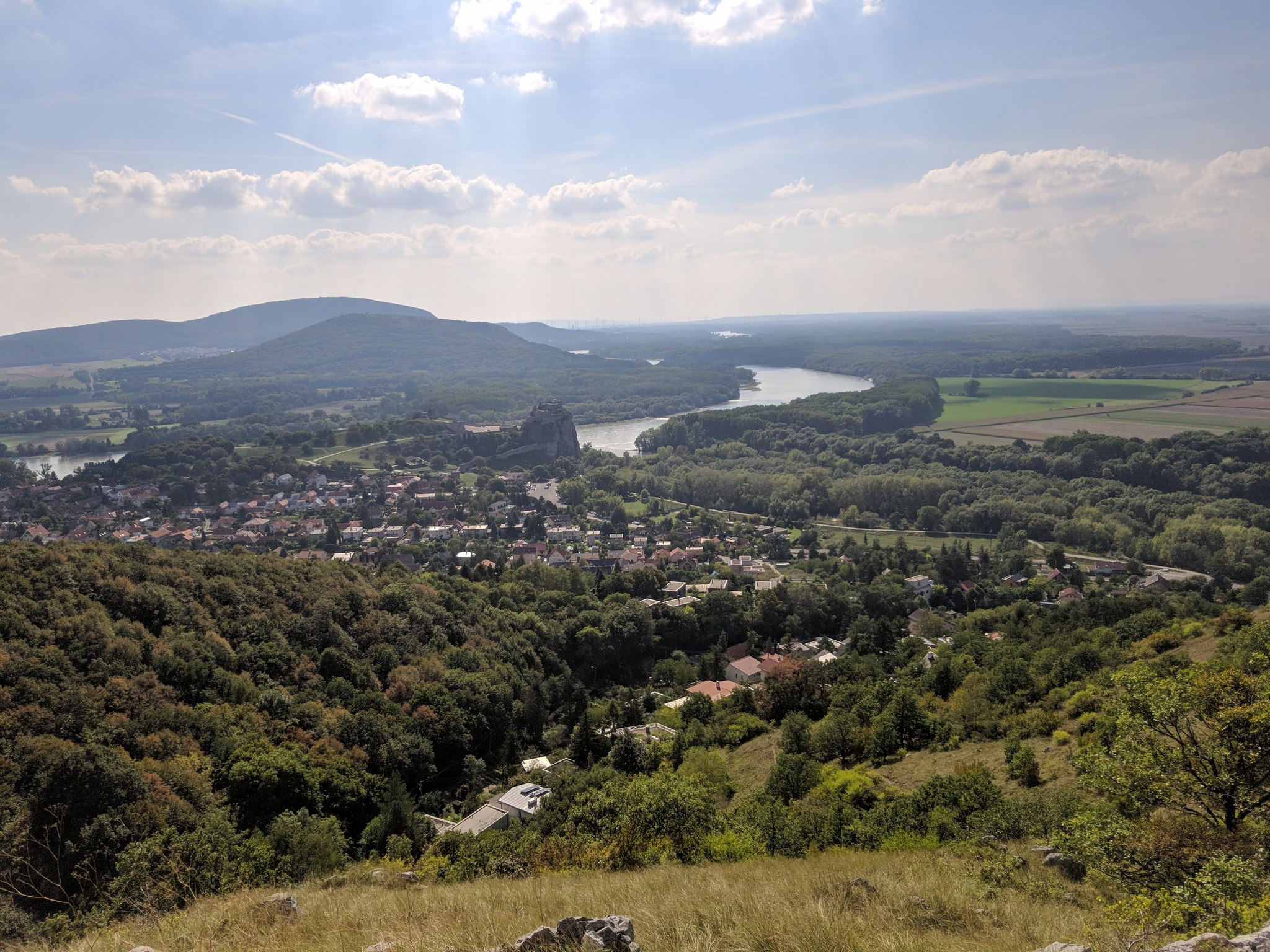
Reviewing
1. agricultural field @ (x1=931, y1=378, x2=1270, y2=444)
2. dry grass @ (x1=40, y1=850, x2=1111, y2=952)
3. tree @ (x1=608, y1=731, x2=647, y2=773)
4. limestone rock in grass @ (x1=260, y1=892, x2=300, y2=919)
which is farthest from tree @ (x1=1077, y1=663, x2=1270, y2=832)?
agricultural field @ (x1=931, y1=378, x2=1270, y2=444)

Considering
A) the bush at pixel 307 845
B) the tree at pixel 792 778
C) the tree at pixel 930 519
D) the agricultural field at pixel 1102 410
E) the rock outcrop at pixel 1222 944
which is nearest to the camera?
the rock outcrop at pixel 1222 944

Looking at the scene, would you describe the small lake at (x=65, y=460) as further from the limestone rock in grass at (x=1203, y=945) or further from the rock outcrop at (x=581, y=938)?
the limestone rock in grass at (x=1203, y=945)

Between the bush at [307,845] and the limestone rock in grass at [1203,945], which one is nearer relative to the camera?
the limestone rock in grass at [1203,945]

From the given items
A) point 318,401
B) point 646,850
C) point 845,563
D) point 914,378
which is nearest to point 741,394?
point 914,378

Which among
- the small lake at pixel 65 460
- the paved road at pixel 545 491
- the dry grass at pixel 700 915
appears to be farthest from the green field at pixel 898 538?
the small lake at pixel 65 460

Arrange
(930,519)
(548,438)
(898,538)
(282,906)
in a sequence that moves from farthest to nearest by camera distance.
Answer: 1. (548,438)
2. (930,519)
3. (898,538)
4. (282,906)

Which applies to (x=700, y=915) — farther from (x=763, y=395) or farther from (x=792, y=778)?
(x=763, y=395)

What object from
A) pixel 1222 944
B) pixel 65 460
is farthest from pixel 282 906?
pixel 65 460
